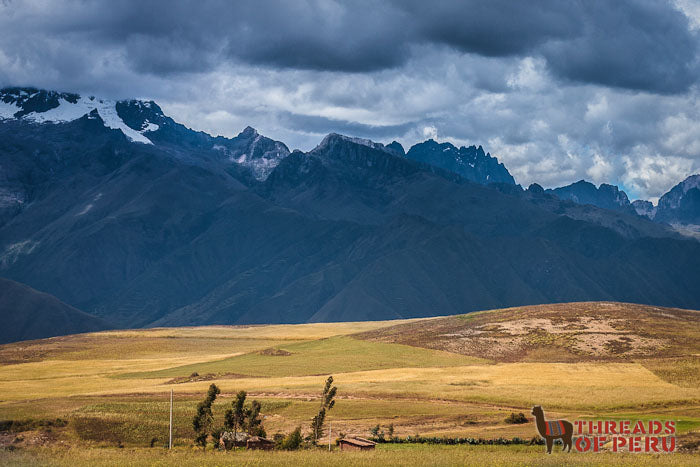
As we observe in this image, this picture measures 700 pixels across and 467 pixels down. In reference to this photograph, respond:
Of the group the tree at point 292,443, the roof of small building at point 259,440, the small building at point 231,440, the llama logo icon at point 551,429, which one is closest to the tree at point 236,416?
the small building at point 231,440

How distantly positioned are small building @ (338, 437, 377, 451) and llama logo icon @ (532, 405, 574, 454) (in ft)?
66.8

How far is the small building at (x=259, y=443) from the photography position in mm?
69306

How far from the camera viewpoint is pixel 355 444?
65.6 m

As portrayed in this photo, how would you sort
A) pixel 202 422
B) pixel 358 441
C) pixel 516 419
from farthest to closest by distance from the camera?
pixel 516 419, pixel 202 422, pixel 358 441

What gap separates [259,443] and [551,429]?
31.5m

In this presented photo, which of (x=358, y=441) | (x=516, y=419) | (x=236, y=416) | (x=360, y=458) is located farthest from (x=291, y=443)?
(x=516, y=419)

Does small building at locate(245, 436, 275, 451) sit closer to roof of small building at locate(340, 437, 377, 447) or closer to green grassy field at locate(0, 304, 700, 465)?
green grassy field at locate(0, 304, 700, 465)

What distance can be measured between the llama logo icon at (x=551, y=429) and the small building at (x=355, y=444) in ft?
66.8

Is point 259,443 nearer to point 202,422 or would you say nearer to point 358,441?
point 358,441

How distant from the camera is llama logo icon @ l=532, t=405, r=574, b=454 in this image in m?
43.9

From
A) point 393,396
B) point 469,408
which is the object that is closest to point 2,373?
point 393,396

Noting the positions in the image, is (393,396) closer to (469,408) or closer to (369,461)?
(469,408)

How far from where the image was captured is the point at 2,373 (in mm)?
153000

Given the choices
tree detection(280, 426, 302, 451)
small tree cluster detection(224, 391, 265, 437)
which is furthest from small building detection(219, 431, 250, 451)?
tree detection(280, 426, 302, 451)
